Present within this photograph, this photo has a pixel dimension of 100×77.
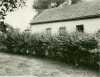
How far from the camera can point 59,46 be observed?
39.0 feet

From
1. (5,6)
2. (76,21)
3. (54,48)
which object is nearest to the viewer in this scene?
(5,6)

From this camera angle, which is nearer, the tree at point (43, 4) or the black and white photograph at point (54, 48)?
the black and white photograph at point (54, 48)

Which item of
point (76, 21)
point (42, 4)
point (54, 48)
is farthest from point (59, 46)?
point (42, 4)

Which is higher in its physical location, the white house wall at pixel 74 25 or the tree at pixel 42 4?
the tree at pixel 42 4

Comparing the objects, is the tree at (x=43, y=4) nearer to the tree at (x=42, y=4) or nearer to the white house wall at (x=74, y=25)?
the tree at (x=42, y=4)

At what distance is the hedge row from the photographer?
10.1 m

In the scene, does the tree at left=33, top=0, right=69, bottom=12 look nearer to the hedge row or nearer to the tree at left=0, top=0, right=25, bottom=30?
the hedge row

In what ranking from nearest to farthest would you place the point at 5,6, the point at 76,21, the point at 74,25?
the point at 5,6, the point at 76,21, the point at 74,25

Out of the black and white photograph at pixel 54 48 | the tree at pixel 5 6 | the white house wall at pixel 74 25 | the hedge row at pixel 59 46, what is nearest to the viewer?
the black and white photograph at pixel 54 48

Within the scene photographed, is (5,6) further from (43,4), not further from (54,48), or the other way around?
(43,4)

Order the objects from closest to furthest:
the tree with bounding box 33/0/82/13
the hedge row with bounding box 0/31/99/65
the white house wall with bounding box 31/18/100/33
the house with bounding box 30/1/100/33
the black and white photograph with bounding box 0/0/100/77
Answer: the black and white photograph with bounding box 0/0/100/77
the hedge row with bounding box 0/31/99/65
the white house wall with bounding box 31/18/100/33
the house with bounding box 30/1/100/33
the tree with bounding box 33/0/82/13

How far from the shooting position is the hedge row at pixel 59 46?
10117 mm

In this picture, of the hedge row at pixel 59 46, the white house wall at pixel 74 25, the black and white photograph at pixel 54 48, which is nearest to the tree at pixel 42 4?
the white house wall at pixel 74 25

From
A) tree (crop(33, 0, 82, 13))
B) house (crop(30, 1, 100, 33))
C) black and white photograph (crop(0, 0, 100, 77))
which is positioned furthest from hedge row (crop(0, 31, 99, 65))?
tree (crop(33, 0, 82, 13))
